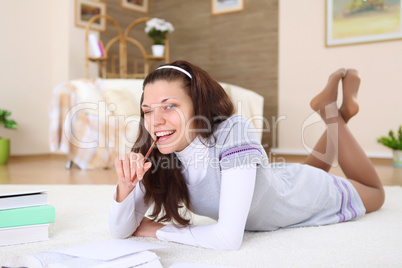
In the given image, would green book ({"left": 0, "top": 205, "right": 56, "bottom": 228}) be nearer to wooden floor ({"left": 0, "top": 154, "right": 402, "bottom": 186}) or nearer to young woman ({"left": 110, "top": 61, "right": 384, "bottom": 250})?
young woman ({"left": 110, "top": 61, "right": 384, "bottom": 250})

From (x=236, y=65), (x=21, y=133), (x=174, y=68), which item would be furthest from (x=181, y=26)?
(x=174, y=68)

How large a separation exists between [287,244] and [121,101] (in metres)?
Result: 2.42

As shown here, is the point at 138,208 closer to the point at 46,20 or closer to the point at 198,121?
the point at 198,121

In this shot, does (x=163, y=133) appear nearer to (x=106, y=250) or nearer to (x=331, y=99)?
(x=106, y=250)

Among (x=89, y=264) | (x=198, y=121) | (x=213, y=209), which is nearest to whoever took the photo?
(x=89, y=264)

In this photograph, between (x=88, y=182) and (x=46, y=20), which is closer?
A: (x=88, y=182)

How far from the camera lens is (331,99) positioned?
195 cm

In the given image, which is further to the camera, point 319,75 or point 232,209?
point 319,75

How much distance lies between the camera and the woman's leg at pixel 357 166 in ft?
5.66

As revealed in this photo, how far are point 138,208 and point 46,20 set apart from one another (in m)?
4.19

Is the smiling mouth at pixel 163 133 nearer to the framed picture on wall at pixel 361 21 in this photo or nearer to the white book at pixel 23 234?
the white book at pixel 23 234

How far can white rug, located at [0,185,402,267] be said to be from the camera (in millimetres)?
1051

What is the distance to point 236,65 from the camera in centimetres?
534

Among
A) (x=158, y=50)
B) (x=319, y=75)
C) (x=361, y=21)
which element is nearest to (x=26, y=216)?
(x=158, y=50)
